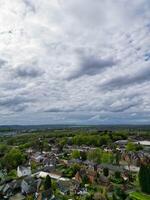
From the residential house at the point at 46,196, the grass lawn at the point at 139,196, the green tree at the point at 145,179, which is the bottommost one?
the grass lawn at the point at 139,196

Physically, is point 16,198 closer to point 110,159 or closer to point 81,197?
point 81,197

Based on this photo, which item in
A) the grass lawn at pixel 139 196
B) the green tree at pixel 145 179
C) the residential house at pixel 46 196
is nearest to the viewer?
the residential house at pixel 46 196

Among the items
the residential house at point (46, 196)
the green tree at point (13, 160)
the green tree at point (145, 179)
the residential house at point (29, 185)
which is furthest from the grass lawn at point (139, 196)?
the green tree at point (13, 160)

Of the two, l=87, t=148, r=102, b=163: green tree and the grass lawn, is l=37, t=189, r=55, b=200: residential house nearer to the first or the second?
the grass lawn

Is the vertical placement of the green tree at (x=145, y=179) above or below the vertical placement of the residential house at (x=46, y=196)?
above

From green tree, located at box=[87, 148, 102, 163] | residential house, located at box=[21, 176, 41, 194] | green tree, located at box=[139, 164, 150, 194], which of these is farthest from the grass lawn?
green tree, located at box=[87, 148, 102, 163]

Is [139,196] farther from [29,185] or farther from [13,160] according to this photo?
[13,160]

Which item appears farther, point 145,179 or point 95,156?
point 95,156

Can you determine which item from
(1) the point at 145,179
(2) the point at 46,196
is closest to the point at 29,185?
(2) the point at 46,196

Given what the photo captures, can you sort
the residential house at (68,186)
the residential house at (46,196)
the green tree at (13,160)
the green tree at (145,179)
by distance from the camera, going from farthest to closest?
the green tree at (13,160) < the green tree at (145,179) < the residential house at (68,186) < the residential house at (46,196)

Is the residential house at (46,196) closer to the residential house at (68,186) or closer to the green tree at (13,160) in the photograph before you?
the residential house at (68,186)

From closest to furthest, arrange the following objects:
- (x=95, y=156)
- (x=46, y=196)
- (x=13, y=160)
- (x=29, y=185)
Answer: (x=46, y=196) → (x=29, y=185) → (x=13, y=160) → (x=95, y=156)

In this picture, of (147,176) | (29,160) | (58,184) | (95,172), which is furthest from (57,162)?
(147,176)
